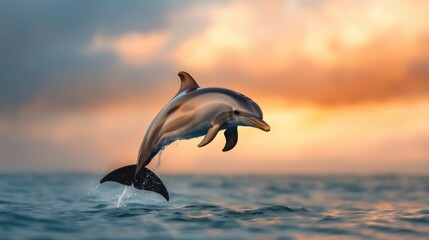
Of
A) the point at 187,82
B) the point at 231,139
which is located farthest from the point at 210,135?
the point at 187,82

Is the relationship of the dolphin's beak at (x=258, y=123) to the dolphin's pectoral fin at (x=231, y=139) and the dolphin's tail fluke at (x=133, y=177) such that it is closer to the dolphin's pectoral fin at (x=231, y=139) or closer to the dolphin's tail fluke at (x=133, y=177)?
the dolphin's pectoral fin at (x=231, y=139)

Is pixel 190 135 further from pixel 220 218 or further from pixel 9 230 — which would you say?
pixel 9 230

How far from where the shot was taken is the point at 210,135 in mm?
11438

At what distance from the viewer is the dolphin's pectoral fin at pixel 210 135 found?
11305mm

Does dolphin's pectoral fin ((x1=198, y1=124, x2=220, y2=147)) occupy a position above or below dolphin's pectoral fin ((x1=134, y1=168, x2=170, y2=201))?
above

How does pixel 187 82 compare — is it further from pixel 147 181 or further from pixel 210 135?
pixel 147 181

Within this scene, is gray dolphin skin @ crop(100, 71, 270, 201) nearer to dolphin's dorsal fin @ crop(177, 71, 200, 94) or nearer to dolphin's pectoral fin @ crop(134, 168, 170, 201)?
dolphin's dorsal fin @ crop(177, 71, 200, 94)

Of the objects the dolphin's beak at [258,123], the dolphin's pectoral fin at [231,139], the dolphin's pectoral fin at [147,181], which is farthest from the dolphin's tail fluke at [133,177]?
the dolphin's beak at [258,123]

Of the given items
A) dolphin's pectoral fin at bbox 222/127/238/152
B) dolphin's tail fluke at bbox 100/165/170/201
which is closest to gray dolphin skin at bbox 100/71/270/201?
dolphin's pectoral fin at bbox 222/127/238/152

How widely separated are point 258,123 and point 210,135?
996 millimetres

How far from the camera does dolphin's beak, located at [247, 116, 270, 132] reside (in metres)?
11.5

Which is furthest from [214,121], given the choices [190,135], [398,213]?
[398,213]

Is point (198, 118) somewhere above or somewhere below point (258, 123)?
above

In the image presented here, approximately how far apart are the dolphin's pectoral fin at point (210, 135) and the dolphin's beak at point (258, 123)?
68cm
